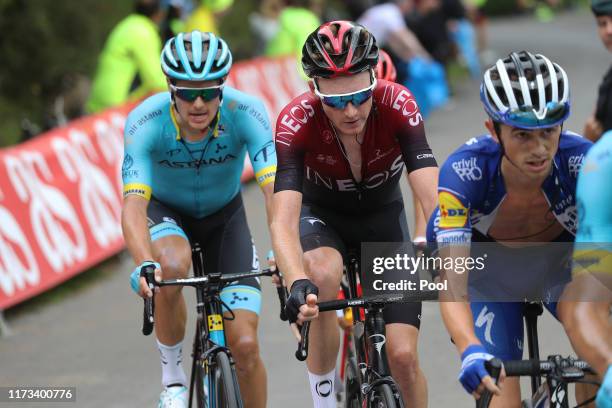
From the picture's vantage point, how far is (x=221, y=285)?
231 inches

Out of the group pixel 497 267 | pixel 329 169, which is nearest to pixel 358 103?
pixel 329 169

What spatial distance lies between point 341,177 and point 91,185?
18.6 ft

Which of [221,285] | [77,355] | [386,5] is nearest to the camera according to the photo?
[221,285]

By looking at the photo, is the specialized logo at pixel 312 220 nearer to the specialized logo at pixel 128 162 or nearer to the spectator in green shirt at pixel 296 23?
the specialized logo at pixel 128 162

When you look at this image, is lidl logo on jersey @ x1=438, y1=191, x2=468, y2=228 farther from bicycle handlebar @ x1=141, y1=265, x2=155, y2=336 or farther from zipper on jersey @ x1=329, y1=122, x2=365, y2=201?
bicycle handlebar @ x1=141, y1=265, x2=155, y2=336

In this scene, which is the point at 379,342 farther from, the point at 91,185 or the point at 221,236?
the point at 91,185

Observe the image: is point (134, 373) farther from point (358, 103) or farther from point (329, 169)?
point (358, 103)

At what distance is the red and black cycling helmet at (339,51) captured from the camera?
537 cm

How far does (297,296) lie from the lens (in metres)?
4.95

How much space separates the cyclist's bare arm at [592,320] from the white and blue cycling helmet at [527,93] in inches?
24.6

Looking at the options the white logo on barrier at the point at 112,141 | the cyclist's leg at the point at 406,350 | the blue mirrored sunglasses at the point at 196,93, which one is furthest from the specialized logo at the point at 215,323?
the white logo on barrier at the point at 112,141

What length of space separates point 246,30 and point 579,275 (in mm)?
19821

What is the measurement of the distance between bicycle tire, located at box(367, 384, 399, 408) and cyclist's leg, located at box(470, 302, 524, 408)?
1.45 feet

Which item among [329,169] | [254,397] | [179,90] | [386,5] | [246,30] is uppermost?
[246,30]
